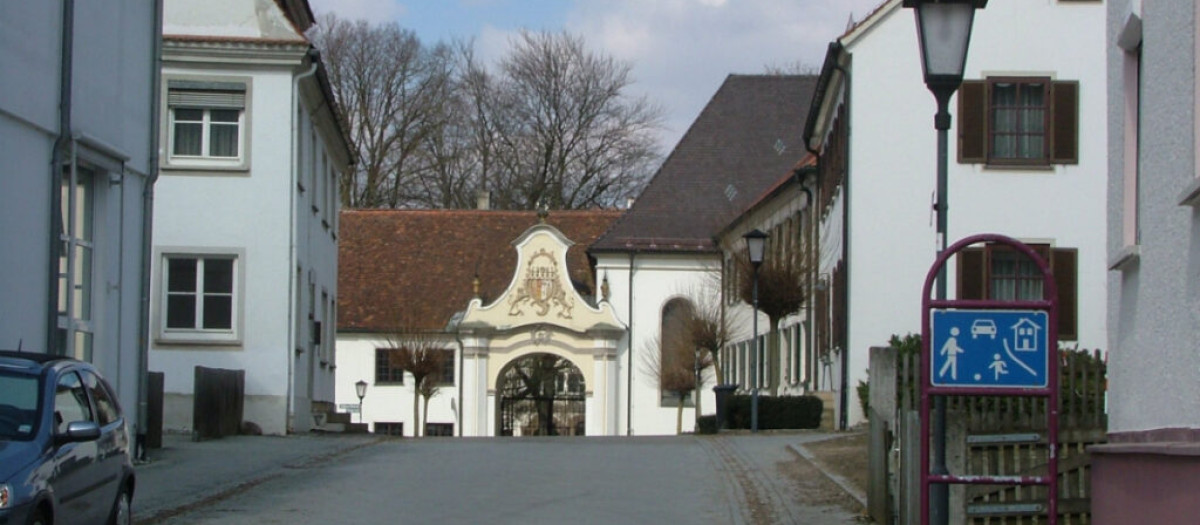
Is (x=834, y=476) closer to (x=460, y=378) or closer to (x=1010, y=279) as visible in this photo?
(x=1010, y=279)

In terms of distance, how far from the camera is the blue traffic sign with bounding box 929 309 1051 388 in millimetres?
9742

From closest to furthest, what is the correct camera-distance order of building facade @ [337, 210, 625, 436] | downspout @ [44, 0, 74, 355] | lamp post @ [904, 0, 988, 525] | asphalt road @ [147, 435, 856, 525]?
lamp post @ [904, 0, 988, 525]
asphalt road @ [147, 435, 856, 525]
downspout @ [44, 0, 74, 355]
building facade @ [337, 210, 625, 436]

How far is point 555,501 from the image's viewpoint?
1602cm

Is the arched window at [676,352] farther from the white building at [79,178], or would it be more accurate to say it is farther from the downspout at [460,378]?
the white building at [79,178]

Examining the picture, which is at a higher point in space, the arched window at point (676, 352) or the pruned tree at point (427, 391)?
the arched window at point (676, 352)

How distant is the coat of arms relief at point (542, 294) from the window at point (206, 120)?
24477mm

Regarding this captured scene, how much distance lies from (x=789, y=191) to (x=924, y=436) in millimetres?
33299

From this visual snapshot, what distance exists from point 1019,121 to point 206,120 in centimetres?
1446

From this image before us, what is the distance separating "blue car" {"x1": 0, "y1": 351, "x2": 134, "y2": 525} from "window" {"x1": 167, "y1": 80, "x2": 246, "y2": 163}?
16.4 metres

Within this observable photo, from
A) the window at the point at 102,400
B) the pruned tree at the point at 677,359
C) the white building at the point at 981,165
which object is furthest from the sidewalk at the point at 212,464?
the pruned tree at the point at 677,359

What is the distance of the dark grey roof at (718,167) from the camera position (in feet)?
182

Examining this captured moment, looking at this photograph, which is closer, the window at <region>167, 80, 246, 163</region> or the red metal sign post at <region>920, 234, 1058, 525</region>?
the red metal sign post at <region>920, 234, 1058, 525</region>

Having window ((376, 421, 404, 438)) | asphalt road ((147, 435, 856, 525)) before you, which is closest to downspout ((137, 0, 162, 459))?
asphalt road ((147, 435, 856, 525))

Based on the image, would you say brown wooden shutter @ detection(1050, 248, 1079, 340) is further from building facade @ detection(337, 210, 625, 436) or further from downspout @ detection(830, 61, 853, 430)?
building facade @ detection(337, 210, 625, 436)
